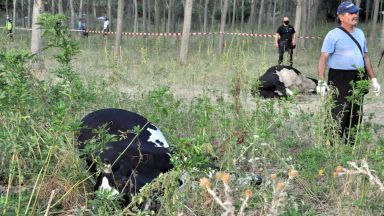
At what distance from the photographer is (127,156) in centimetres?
319

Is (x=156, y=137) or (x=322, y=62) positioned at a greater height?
(x=322, y=62)

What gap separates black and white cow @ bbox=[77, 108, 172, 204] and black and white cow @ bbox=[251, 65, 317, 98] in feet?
15.8

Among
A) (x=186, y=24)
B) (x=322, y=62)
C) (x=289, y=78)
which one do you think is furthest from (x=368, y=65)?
(x=186, y=24)

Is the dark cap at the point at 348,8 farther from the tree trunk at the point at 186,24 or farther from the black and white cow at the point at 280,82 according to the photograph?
the tree trunk at the point at 186,24

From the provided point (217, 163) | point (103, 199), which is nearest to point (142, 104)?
point (217, 163)

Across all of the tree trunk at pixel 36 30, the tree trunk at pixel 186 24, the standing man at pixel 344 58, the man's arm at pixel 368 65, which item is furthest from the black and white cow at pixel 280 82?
the tree trunk at pixel 186 24

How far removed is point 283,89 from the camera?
8281 millimetres

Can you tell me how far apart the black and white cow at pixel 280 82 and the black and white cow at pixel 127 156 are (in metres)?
4.82

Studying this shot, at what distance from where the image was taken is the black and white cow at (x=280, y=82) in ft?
27.2

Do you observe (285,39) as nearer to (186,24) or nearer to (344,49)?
(186,24)

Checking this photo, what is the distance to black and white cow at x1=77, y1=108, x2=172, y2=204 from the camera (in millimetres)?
3031

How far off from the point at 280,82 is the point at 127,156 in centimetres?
559

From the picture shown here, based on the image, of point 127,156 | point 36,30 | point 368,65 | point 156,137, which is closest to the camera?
point 127,156

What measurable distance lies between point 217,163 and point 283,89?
185 inches
